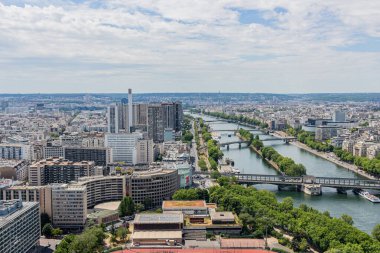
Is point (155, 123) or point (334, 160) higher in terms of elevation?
point (155, 123)

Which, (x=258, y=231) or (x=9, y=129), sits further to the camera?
(x=9, y=129)

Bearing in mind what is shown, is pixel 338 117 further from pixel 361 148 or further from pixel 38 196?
pixel 38 196

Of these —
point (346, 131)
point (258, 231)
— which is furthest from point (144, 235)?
point (346, 131)

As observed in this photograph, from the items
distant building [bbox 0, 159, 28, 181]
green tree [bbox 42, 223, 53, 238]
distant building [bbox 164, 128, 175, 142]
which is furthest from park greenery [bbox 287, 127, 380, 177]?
distant building [bbox 0, 159, 28, 181]

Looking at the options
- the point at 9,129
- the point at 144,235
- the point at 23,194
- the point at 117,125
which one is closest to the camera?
the point at 144,235

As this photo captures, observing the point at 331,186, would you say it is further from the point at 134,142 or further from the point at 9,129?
the point at 9,129

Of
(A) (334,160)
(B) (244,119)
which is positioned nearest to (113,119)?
(A) (334,160)

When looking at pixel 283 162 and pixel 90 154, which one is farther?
pixel 283 162
